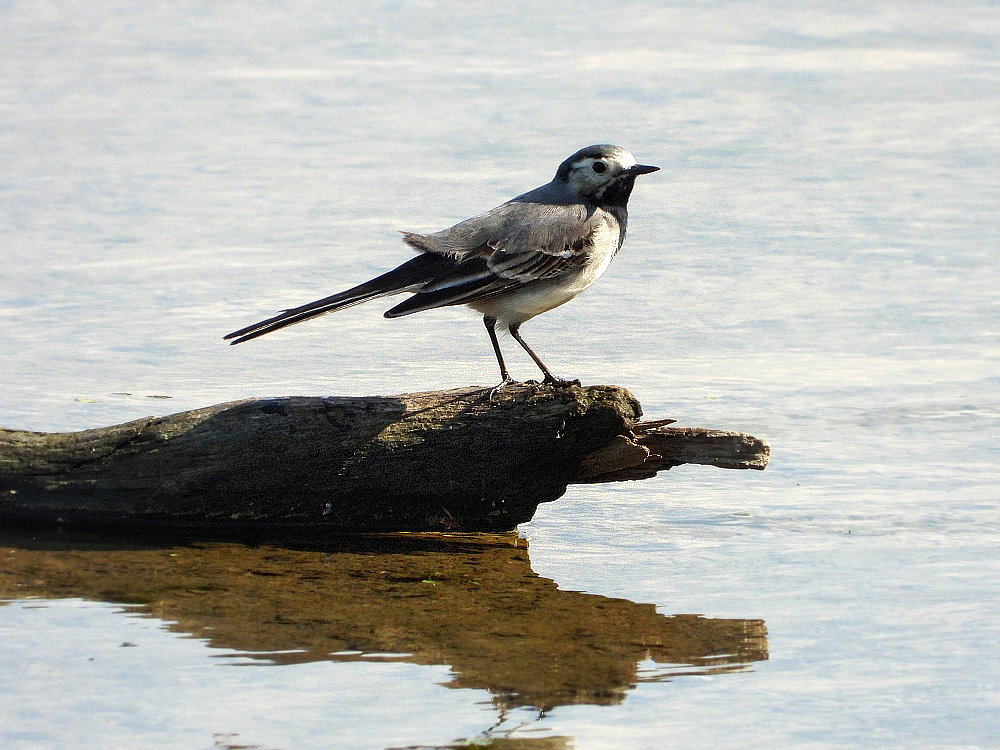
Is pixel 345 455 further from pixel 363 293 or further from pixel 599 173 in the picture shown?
pixel 599 173

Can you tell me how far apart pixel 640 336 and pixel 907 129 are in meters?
5.86

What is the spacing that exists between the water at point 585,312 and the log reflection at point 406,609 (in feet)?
0.13

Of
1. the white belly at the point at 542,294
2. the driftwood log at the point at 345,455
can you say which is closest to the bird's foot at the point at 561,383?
the driftwood log at the point at 345,455

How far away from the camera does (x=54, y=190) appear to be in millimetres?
13711

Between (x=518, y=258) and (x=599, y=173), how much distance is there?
92cm

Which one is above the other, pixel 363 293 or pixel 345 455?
pixel 363 293

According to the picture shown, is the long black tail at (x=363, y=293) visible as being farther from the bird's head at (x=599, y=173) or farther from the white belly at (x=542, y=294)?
the bird's head at (x=599, y=173)

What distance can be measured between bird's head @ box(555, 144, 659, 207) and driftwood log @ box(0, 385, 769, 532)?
1640mm

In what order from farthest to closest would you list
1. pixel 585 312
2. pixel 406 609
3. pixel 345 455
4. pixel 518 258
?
pixel 585 312 < pixel 518 258 < pixel 345 455 < pixel 406 609

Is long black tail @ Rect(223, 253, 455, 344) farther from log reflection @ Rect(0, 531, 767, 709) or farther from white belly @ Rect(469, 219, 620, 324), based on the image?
log reflection @ Rect(0, 531, 767, 709)

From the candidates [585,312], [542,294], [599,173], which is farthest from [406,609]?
[585,312]

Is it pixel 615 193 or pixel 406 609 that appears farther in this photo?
pixel 615 193

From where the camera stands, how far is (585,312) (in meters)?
11.4

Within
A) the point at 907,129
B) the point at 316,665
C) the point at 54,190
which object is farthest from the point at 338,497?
the point at 907,129
